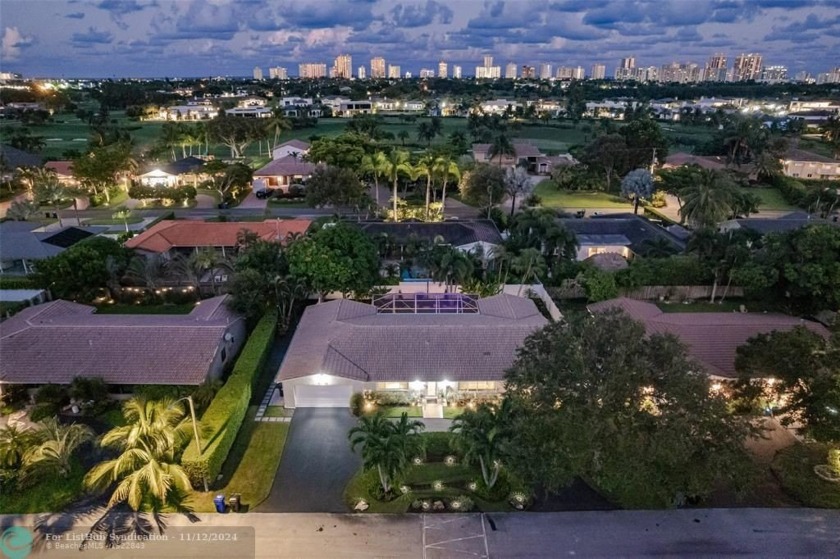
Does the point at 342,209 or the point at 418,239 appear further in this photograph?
the point at 342,209

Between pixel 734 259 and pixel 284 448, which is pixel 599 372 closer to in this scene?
pixel 284 448

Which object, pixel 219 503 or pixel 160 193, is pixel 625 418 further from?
pixel 160 193

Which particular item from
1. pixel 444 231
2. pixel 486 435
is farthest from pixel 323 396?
pixel 444 231

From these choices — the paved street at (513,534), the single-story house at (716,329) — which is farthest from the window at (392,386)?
the single-story house at (716,329)

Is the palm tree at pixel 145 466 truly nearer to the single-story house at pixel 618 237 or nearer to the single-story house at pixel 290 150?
the single-story house at pixel 618 237

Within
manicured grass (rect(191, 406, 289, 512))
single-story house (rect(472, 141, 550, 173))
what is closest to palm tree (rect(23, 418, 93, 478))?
manicured grass (rect(191, 406, 289, 512))

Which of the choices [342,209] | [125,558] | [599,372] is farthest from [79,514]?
[342,209]

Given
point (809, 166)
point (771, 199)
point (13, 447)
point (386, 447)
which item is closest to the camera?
point (386, 447)
